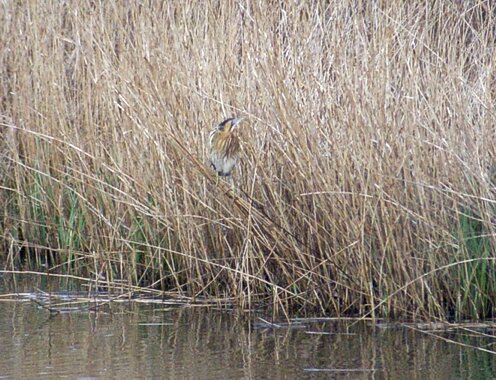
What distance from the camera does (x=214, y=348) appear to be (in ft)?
15.1

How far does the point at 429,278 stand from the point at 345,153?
2.23 feet

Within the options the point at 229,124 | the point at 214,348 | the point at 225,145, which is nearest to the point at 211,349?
the point at 214,348

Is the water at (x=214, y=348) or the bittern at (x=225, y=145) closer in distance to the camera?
the water at (x=214, y=348)

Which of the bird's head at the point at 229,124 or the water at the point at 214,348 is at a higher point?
the bird's head at the point at 229,124

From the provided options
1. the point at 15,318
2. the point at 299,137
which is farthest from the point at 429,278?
the point at 15,318

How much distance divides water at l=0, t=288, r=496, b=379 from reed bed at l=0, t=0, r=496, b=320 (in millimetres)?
202

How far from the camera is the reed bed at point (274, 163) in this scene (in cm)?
491

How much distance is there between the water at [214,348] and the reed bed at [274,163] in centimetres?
20

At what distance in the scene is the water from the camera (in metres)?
4.20

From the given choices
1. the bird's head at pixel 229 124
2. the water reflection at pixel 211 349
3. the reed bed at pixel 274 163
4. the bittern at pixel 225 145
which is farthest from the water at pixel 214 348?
the bird's head at pixel 229 124

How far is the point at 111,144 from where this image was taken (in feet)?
19.6

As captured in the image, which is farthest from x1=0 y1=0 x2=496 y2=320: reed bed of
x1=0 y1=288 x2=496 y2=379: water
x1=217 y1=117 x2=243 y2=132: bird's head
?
x1=0 y1=288 x2=496 y2=379: water

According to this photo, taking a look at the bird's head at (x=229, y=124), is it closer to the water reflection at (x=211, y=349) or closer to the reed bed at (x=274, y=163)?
the reed bed at (x=274, y=163)

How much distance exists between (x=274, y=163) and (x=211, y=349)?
111 cm
